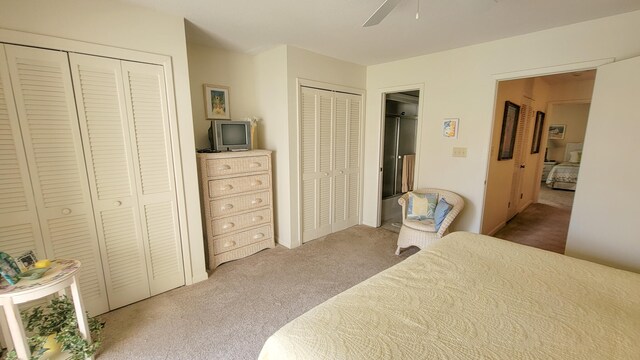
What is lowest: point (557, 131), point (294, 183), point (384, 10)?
point (294, 183)

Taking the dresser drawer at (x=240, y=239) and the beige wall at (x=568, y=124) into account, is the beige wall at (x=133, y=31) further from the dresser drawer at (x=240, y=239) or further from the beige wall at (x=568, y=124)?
the beige wall at (x=568, y=124)

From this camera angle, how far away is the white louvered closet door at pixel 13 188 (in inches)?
65.0

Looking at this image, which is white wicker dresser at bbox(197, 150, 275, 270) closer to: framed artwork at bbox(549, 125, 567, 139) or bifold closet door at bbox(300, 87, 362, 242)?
bifold closet door at bbox(300, 87, 362, 242)

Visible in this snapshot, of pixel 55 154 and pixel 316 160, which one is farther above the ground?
pixel 55 154

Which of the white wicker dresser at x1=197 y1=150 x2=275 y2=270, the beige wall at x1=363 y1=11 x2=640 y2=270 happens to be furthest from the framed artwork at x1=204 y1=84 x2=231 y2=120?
the beige wall at x1=363 y1=11 x2=640 y2=270

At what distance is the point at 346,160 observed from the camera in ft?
12.3

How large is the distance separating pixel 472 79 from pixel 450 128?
56cm

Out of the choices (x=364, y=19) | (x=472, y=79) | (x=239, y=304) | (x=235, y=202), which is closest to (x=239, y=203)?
(x=235, y=202)

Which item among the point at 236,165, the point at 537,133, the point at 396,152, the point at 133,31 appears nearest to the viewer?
the point at 133,31

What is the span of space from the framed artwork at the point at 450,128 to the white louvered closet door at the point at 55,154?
11.5 ft

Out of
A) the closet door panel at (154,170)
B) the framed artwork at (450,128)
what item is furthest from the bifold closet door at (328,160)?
the closet door panel at (154,170)

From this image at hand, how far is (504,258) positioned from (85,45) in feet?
10.4

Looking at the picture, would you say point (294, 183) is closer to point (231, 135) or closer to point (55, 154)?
point (231, 135)

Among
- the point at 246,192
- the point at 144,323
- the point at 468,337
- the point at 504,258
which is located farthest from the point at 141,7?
the point at 504,258
